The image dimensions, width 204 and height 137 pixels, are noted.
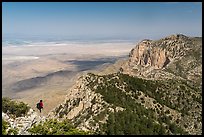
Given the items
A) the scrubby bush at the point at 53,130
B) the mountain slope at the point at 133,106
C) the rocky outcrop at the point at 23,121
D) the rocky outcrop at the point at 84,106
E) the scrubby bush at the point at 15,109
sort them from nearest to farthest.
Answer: the scrubby bush at the point at 53,130
the rocky outcrop at the point at 23,121
the scrubby bush at the point at 15,109
the mountain slope at the point at 133,106
the rocky outcrop at the point at 84,106

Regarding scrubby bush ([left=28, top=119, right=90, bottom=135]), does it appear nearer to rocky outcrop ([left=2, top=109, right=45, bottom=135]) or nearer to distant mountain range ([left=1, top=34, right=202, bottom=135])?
rocky outcrop ([left=2, top=109, right=45, bottom=135])

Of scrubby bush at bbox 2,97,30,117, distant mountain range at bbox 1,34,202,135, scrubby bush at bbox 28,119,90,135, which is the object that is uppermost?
scrubby bush at bbox 28,119,90,135

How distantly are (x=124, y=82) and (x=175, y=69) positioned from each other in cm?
3195

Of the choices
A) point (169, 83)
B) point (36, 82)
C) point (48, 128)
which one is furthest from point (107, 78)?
point (36, 82)

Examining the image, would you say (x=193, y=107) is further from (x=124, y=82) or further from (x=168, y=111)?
(x=124, y=82)

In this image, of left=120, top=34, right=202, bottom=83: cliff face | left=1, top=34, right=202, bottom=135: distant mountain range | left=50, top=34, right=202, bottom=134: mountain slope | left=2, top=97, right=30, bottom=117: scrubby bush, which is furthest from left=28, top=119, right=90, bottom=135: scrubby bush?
left=120, top=34, right=202, bottom=83: cliff face

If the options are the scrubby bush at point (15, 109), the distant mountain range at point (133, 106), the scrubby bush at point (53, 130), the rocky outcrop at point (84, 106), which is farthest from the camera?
the rocky outcrop at point (84, 106)

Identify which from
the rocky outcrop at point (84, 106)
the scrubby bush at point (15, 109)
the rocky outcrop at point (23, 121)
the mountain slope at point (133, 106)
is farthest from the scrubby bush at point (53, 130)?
the rocky outcrop at point (84, 106)

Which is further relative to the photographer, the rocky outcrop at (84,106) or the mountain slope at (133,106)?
the rocky outcrop at (84,106)

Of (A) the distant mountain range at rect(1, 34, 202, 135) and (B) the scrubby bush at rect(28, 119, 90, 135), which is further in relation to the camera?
(A) the distant mountain range at rect(1, 34, 202, 135)

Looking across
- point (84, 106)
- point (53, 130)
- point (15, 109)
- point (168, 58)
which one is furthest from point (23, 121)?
point (168, 58)

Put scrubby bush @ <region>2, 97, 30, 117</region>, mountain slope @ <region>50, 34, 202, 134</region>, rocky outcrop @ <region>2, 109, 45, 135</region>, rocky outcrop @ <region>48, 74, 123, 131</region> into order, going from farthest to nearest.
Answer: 1. rocky outcrop @ <region>48, 74, 123, 131</region>
2. mountain slope @ <region>50, 34, 202, 134</region>
3. scrubby bush @ <region>2, 97, 30, 117</region>
4. rocky outcrop @ <region>2, 109, 45, 135</region>

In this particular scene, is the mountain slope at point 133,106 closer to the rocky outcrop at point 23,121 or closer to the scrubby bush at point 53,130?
the rocky outcrop at point 23,121

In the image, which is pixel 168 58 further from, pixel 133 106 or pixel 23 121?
pixel 23 121
